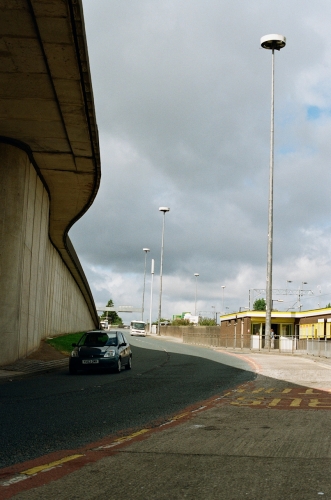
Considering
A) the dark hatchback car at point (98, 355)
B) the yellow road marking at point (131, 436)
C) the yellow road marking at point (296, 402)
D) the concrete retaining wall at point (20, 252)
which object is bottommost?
the yellow road marking at point (296, 402)

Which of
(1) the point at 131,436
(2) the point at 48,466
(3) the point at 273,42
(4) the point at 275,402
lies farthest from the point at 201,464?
(3) the point at 273,42

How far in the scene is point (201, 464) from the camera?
6285 mm

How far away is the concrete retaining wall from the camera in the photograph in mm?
19953

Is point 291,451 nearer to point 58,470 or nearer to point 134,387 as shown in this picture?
point 58,470

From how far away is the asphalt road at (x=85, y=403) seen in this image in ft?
25.5

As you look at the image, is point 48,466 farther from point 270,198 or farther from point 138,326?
point 138,326

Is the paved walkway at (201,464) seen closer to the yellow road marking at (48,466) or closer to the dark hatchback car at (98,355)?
the yellow road marking at (48,466)

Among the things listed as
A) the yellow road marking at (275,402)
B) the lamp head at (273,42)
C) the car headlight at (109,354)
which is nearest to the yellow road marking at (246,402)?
the yellow road marking at (275,402)

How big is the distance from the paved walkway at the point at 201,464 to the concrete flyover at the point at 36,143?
8.22 metres

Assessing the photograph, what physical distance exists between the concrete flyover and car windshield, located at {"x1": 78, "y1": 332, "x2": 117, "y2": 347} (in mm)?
2251

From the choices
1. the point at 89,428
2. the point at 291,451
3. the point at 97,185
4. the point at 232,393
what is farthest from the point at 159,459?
the point at 97,185

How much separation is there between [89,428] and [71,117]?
11316mm

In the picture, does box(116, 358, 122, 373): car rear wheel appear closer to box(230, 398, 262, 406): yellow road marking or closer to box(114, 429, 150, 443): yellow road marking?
box(230, 398, 262, 406): yellow road marking

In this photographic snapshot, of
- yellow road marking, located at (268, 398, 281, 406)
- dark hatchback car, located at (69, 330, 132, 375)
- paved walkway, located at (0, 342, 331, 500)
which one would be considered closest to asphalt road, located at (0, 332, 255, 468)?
dark hatchback car, located at (69, 330, 132, 375)
